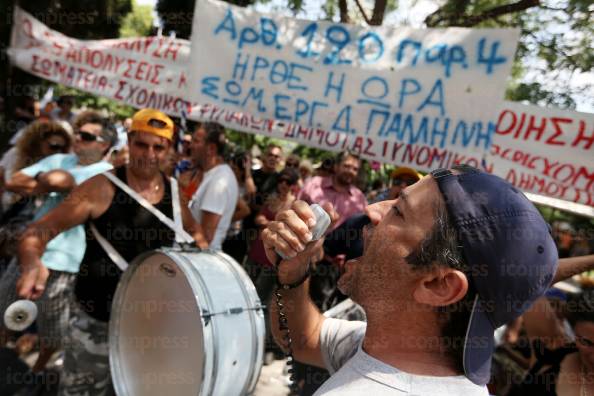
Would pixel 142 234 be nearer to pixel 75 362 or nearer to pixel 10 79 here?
pixel 75 362

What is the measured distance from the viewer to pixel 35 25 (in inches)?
179

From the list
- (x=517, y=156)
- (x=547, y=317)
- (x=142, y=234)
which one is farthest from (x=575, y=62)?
(x=142, y=234)

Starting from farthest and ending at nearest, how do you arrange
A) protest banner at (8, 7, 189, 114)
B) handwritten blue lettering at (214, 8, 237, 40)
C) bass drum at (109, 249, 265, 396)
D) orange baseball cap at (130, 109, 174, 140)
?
protest banner at (8, 7, 189, 114) < handwritten blue lettering at (214, 8, 237, 40) < orange baseball cap at (130, 109, 174, 140) < bass drum at (109, 249, 265, 396)

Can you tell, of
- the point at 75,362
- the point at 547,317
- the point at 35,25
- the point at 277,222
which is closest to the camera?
the point at 277,222

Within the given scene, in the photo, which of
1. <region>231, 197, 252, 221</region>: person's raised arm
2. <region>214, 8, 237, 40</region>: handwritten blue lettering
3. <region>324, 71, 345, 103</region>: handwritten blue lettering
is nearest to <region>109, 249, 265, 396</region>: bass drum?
<region>324, 71, 345, 103</region>: handwritten blue lettering

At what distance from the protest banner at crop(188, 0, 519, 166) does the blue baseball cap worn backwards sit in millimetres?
2486

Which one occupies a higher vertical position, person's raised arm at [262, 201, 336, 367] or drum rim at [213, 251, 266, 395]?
person's raised arm at [262, 201, 336, 367]

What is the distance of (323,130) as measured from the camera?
373 cm

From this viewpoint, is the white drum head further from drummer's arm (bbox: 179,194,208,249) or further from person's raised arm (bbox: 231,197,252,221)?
person's raised arm (bbox: 231,197,252,221)

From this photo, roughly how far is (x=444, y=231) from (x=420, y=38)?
2825 mm

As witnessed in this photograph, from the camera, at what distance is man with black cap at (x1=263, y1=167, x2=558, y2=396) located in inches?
37.8

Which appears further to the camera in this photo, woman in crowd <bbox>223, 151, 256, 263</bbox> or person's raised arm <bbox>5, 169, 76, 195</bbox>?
woman in crowd <bbox>223, 151, 256, 263</bbox>

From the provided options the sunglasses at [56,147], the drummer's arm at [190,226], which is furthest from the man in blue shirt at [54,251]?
the drummer's arm at [190,226]

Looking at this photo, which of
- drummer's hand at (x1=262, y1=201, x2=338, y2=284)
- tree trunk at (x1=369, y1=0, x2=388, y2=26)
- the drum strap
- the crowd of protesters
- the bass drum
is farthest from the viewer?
tree trunk at (x1=369, y1=0, x2=388, y2=26)
